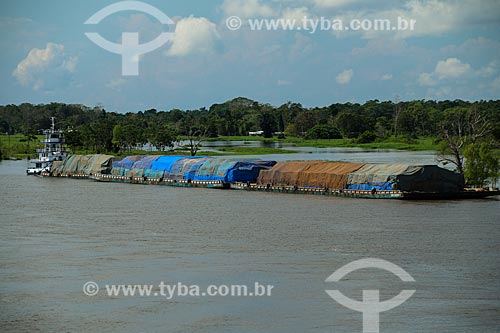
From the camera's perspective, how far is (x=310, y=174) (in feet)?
185

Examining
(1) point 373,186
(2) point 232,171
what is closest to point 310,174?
(1) point 373,186

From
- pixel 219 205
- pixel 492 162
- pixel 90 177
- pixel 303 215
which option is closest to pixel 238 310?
pixel 303 215

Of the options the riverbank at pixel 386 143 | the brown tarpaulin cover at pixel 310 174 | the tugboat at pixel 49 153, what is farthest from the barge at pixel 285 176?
the riverbank at pixel 386 143

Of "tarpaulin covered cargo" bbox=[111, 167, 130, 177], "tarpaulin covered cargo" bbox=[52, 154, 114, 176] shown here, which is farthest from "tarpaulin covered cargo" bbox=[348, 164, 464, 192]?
"tarpaulin covered cargo" bbox=[52, 154, 114, 176]

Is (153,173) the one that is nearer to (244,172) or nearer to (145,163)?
(145,163)

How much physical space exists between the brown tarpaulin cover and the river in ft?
11.7

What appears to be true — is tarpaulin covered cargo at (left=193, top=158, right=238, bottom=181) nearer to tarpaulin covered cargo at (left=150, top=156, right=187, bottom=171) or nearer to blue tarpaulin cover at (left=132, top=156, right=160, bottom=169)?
tarpaulin covered cargo at (left=150, top=156, right=187, bottom=171)

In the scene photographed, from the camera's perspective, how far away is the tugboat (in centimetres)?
7938

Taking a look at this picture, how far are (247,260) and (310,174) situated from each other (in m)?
28.3

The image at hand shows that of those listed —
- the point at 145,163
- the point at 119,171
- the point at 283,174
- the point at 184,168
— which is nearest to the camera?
the point at 283,174

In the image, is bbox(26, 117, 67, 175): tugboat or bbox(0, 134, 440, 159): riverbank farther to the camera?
bbox(0, 134, 440, 159): riverbank

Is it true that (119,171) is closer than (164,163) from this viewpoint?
No

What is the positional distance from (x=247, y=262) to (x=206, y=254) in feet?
7.57

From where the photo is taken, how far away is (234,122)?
18212 centimetres
